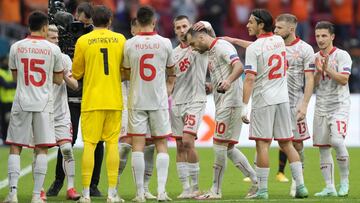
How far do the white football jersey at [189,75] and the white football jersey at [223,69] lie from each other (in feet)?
0.90

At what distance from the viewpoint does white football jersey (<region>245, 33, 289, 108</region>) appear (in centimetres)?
1447

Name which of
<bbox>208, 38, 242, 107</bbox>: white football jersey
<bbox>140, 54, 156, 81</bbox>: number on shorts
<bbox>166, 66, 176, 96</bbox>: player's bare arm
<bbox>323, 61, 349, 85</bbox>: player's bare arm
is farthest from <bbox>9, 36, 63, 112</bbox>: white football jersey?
<bbox>323, 61, 349, 85</bbox>: player's bare arm

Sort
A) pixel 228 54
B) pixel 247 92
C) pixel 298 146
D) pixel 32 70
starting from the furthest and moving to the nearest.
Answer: pixel 298 146 < pixel 228 54 < pixel 247 92 < pixel 32 70

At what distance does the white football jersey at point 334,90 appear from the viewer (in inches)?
603

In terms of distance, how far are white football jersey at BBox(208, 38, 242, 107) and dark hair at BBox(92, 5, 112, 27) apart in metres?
1.66

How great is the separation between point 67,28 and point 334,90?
370 cm

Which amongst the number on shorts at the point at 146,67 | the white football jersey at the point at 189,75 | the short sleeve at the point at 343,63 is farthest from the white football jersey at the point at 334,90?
the number on shorts at the point at 146,67

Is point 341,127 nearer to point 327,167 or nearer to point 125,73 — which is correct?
point 327,167

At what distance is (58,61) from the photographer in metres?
13.9

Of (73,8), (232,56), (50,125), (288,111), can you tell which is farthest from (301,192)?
(73,8)

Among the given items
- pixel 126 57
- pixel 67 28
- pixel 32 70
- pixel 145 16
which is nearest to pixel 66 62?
pixel 67 28

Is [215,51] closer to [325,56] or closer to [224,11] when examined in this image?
[325,56]

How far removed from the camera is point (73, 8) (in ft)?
61.0

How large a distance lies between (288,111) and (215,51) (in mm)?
1246
